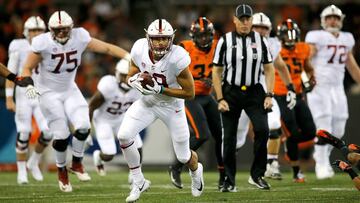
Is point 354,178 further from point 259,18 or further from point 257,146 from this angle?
point 259,18

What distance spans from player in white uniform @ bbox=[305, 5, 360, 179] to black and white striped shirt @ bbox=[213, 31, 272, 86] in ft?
8.45

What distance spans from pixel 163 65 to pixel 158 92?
322 mm

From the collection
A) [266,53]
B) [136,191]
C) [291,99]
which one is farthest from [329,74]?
[136,191]

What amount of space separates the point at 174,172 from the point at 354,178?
2.45 m

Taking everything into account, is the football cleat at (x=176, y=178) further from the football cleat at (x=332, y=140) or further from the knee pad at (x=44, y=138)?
the knee pad at (x=44, y=138)

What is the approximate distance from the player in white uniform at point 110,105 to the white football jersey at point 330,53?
2.41m

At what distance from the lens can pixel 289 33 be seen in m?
10.7

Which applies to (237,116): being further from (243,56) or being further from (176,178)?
(176,178)

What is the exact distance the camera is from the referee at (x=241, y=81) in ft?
28.9

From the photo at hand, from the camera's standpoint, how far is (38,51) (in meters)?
9.30

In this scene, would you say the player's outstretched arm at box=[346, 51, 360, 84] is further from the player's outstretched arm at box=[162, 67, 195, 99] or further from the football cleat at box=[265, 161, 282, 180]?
the player's outstretched arm at box=[162, 67, 195, 99]

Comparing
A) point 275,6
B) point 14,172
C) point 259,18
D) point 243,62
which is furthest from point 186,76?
point 275,6

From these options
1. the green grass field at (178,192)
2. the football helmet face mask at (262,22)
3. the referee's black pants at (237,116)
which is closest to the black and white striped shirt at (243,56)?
the referee's black pants at (237,116)

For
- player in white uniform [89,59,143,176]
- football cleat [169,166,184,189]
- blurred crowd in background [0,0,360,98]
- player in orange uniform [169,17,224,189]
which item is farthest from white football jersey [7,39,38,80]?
blurred crowd in background [0,0,360,98]
